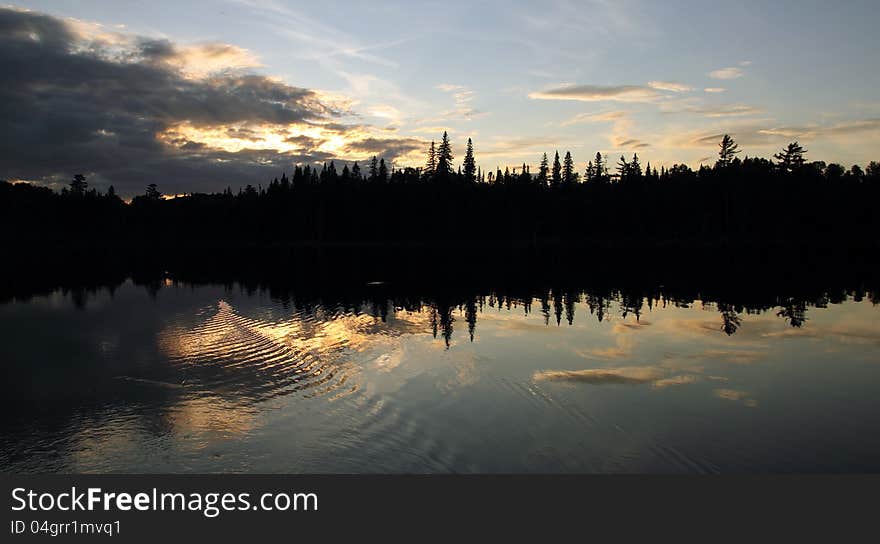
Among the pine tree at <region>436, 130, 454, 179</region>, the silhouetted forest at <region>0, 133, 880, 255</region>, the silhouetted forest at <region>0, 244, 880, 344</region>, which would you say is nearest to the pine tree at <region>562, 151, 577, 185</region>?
the silhouetted forest at <region>0, 133, 880, 255</region>

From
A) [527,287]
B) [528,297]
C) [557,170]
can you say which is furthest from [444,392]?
[557,170]

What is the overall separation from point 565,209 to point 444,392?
12313 cm

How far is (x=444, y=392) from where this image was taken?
14445mm

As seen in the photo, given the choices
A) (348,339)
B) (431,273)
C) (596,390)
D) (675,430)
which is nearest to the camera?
(675,430)

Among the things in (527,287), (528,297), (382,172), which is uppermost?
(382,172)

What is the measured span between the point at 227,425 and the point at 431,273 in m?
40.9

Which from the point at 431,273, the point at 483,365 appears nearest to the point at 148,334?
the point at 483,365

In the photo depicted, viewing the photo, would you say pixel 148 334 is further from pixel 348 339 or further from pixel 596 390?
pixel 596 390

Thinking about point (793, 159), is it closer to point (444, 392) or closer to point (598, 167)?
point (598, 167)

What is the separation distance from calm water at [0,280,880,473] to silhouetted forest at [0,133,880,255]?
3678 inches

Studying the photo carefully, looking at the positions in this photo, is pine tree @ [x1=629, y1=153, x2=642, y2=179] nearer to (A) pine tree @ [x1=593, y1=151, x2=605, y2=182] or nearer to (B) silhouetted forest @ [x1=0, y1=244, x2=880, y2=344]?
(A) pine tree @ [x1=593, y1=151, x2=605, y2=182]

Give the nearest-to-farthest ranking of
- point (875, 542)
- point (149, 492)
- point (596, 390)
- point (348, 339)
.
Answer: point (875, 542) < point (149, 492) < point (596, 390) < point (348, 339)

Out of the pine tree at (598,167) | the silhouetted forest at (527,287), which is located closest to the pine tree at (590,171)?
the pine tree at (598,167)

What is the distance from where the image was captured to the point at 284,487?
892 cm
